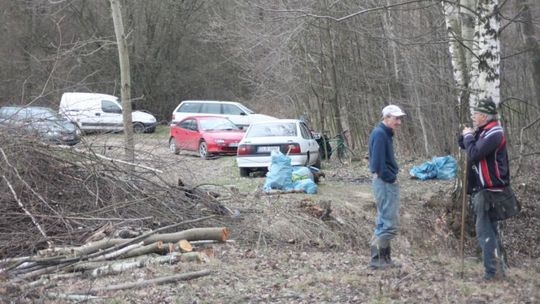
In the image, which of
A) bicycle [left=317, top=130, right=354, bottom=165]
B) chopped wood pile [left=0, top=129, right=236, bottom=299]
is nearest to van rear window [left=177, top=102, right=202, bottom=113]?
bicycle [left=317, top=130, right=354, bottom=165]

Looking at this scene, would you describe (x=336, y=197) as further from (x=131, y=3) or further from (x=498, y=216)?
(x=131, y=3)

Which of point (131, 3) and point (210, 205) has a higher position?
point (131, 3)

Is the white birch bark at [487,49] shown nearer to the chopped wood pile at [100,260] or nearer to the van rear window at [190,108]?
the chopped wood pile at [100,260]

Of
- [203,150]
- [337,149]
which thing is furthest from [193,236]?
[203,150]

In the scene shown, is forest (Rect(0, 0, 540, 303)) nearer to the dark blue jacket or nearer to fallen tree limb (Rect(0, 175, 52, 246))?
fallen tree limb (Rect(0, 175, 52, 246))

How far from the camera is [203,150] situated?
2511cm

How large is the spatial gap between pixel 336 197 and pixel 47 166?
6.81m

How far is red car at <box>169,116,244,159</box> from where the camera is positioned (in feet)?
80.8

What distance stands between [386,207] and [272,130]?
11440 millimetres

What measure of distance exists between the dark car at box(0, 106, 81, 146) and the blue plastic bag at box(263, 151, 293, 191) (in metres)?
5.32

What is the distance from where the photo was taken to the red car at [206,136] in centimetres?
2464

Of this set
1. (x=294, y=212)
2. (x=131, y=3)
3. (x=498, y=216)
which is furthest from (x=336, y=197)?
(x=131, y=3)

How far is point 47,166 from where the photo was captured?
34.9 ft

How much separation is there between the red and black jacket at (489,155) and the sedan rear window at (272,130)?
11.9 m
